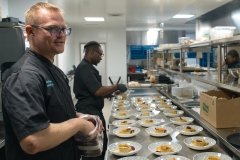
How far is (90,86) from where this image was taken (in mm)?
2537

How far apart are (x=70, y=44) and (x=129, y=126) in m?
5.42

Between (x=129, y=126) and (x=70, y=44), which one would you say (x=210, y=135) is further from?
(x=70, y=44)

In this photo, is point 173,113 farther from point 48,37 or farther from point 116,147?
point 48,37

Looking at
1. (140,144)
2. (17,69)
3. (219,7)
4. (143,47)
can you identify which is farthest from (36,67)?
(143,47)

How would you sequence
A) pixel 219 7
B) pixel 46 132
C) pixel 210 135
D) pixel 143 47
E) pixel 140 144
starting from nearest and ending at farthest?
pixel 46 132
pixel 140 144
pixel 210 135
pixel 219 7
pixel 143 47

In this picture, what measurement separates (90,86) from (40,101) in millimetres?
1565

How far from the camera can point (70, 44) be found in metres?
6.98

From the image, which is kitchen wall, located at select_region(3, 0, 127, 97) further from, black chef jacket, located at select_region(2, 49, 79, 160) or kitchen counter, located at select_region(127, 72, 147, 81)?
black chef jacket, located at select_region(2, 49, 79, 160)

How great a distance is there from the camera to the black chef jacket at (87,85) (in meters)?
2.54

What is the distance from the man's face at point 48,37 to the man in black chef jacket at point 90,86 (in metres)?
1.39

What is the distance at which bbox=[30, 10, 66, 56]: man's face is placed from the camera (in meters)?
1.07

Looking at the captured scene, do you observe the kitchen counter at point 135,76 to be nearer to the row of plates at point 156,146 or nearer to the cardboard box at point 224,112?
the cardboard box at point 224,112

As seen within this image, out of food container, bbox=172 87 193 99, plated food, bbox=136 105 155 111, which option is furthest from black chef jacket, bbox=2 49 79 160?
food container, bbox=172 87 193 99

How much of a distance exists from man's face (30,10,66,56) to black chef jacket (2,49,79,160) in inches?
1.9
